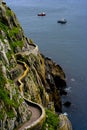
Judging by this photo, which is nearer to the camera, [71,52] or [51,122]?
[51,122]

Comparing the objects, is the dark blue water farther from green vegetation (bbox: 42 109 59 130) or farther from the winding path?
the winding path

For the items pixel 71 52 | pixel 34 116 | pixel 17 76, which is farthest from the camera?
pixel 71 52

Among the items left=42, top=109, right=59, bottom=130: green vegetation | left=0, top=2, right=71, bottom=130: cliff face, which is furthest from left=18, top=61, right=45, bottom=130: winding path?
left=42, top=109, right=59, bottom=130: green vegetation

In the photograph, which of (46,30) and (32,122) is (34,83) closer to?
(32,122)

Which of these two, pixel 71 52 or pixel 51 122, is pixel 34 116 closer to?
pixel 51 122

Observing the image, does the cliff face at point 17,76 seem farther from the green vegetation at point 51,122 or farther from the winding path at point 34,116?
the green vegetation at point 51,122

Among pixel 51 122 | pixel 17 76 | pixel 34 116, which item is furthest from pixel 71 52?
pixel 34 116

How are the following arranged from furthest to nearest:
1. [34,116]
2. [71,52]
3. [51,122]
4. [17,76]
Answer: [71,52] < [17,76] < [51,122] < [34,116]

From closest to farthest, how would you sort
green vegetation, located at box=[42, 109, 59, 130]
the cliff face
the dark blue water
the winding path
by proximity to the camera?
the cliff face < the winding path < green vegetation, located at box=[42, 109, 59, 130] < the dark blue water

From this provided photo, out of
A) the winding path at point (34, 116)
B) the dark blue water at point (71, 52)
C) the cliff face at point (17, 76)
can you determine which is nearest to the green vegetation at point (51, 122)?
the winding path at point (34, 116)
